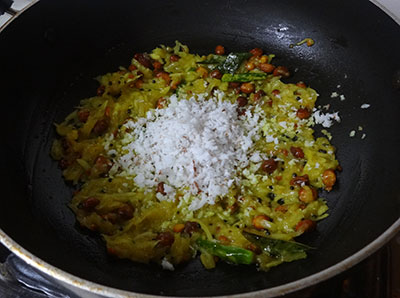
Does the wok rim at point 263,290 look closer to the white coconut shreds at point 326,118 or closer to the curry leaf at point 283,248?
the curry leaf at point 283,248

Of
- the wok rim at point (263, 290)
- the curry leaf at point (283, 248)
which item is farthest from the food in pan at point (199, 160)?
the wok rim at point (263, 290)

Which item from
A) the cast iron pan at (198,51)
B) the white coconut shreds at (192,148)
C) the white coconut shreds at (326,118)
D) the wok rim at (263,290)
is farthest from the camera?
the white coconut shreds at (326,118)

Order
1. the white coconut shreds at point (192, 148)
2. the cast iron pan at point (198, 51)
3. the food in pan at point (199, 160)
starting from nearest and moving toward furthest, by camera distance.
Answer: the cast iron pan at point (198, 51) < the food in pan at point (199, 160) < the white coconut shreds at point (192, 148)

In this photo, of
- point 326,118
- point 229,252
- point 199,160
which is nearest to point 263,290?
point 229,252

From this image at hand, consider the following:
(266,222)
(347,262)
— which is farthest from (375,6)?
(347,262)

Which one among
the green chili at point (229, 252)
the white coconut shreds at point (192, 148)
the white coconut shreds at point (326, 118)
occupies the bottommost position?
the green chili at point (229, 252)

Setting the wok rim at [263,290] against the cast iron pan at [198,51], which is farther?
the cast iron pan at [198,51]

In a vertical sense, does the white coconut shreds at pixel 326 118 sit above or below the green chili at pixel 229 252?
above

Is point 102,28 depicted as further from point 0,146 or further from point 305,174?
A: point 305,174
